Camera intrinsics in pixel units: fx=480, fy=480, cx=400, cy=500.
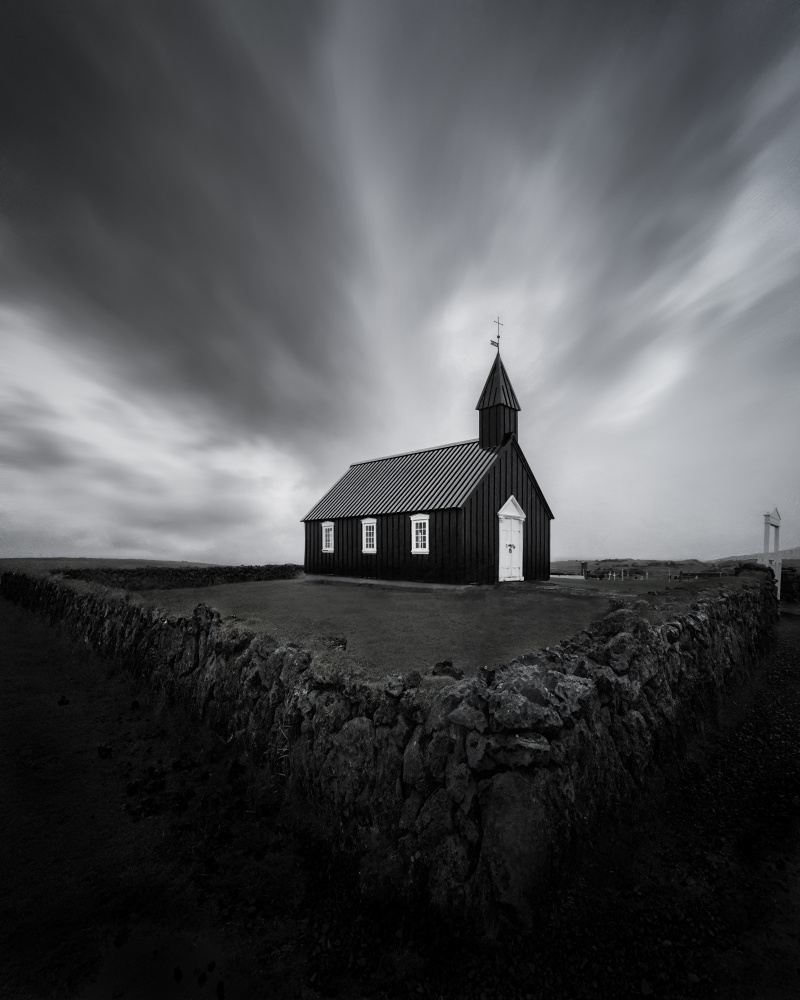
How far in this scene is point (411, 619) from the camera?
512 inches

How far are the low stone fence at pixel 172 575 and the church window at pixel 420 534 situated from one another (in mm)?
12421

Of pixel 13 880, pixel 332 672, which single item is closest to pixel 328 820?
pixel 332 672

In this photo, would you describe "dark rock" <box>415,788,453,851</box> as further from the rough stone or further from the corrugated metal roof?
the corrugated metal roof

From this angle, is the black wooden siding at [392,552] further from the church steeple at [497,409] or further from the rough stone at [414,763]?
the rough stone at [414,763]

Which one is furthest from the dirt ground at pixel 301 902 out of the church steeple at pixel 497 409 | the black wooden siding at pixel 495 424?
the church steeple at pixel 497 409

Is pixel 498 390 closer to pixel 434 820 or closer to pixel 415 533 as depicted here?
pixel 415 533

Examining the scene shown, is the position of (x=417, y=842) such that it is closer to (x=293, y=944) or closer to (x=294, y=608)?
(x=293, y=944)

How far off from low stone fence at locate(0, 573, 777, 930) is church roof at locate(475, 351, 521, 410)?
17.6 metres

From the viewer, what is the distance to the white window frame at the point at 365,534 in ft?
88.2

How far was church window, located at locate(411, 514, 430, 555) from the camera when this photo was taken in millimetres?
23969

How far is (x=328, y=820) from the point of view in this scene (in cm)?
675

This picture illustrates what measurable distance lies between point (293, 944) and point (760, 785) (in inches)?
342

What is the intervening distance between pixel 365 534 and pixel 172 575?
42.1 ft

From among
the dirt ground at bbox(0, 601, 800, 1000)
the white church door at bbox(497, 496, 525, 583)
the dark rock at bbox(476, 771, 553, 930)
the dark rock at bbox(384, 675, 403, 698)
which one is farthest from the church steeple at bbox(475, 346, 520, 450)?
the dark rock at bbox(476, 771, 553, 930)
